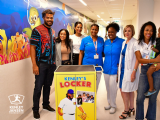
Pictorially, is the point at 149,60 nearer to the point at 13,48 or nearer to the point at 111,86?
the point at 111,86

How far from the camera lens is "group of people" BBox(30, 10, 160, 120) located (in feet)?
6.24

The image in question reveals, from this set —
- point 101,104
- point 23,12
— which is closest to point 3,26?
point 23,12

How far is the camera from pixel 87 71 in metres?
1.54

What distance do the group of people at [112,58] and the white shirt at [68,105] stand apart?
94 cm

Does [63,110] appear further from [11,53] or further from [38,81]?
[11,53]

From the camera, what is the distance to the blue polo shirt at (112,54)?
2.38m

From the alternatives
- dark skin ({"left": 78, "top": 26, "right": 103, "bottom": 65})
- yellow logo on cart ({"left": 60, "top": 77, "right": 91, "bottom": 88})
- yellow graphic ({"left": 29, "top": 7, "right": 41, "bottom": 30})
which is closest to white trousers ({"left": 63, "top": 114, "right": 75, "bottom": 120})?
yellow logo on cart ({"left": 60, "top": 77, "right": 91, "bottom": 88})

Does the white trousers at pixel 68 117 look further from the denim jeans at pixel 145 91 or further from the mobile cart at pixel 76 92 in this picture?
the denim jeans at pixel 145 91

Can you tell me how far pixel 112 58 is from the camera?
2408mm

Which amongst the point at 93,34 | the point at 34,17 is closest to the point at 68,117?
the point at 93,34

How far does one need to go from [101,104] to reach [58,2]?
331cm

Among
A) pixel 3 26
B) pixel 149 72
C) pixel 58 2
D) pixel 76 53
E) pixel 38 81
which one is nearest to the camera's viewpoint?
pixel 149 72

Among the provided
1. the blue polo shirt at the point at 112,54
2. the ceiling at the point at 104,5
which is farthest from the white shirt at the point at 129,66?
the ceiling at the point at 104,5

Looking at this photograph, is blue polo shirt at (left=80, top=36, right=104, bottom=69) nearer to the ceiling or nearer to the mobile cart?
the mobile cart
